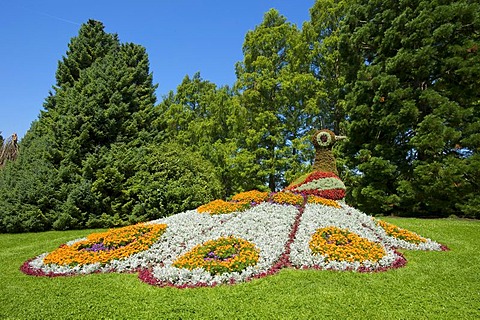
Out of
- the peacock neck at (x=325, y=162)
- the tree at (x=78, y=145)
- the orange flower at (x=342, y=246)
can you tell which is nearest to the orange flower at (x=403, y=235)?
the orange flower at (x=342, y=246)

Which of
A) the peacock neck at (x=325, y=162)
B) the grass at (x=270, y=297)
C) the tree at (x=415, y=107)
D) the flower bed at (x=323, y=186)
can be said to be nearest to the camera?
the grass at (x=270, y=297)

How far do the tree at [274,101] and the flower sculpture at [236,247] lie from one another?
9.49 meters

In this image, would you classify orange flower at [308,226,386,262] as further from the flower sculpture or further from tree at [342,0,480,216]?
tree at [342,0,480,216]

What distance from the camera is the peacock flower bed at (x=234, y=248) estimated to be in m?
5.45

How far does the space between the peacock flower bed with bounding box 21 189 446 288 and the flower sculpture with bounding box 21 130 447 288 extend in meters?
0.02

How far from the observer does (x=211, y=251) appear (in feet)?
20.0

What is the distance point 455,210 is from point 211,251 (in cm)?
1423

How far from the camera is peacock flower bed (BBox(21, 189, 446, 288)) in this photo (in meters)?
5.45

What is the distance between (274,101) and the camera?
65.4 feet

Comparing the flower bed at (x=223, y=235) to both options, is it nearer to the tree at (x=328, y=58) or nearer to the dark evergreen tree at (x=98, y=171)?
the dark evergreen tree at (x=98, y=171)

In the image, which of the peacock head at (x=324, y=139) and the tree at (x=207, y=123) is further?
the tree at (x=207, y=123)

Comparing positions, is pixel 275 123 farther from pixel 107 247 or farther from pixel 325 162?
pixel 107 247

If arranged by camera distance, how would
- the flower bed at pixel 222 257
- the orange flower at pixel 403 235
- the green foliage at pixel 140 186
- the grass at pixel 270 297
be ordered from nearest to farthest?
the grass at pixel 270 297 < the flower bed at pixel 222 257 < the orange flower at pixel 403 235 < the green foliage at pixel 140 186

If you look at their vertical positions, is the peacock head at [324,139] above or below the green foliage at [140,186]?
above
